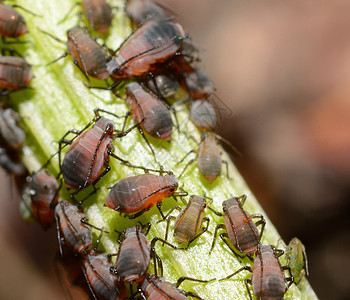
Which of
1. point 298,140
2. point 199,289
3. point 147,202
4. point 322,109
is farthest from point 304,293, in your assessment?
point 322,109

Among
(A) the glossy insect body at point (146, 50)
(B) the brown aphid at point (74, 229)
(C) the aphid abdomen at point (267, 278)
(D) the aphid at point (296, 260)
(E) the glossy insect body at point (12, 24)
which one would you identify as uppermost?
(E) the glossy insect body at point (12, 24)

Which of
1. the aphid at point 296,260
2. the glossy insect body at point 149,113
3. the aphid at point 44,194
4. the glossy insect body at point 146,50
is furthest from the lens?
the aphid at point 44,194

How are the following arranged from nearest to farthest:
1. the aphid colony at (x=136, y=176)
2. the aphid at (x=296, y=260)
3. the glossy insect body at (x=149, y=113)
→ the aphid colony at (x=136, y=176), the aphid at (x=296, y=260), the glossy insect body at (x=149, y=113)

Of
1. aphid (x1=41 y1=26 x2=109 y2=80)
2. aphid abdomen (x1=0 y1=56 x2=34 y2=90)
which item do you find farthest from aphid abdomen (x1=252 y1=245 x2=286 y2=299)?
aphid abdomen (x1=0 y1=56 x2=34 y2=90)

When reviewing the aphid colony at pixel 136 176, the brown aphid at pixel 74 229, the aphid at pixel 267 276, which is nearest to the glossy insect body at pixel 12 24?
the aphid colony at pixel 136 176

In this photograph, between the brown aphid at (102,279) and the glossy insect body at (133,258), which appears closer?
the glossy insect body at (133,258)

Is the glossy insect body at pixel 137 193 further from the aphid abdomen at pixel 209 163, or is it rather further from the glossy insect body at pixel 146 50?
the glossy insect body at pixel 146 50

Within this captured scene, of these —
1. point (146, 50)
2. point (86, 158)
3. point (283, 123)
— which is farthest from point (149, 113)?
point (283, 123)

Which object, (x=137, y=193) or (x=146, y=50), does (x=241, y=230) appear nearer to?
(x=137, y=193)
